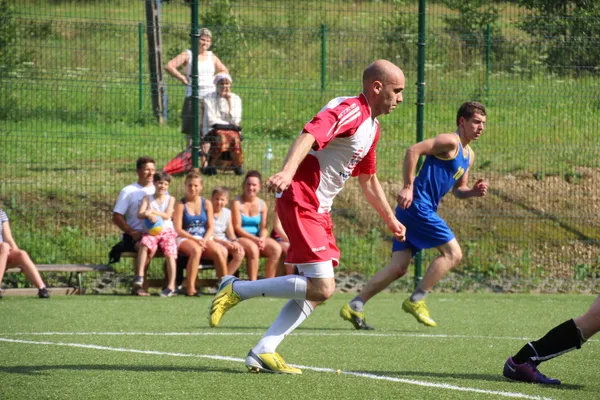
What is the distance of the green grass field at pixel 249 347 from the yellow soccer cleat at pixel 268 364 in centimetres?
8

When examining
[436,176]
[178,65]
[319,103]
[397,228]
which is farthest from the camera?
[319,103]

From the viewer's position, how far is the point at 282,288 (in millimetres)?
5688

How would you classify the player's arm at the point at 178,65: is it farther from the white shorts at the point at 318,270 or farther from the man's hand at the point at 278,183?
the man's hand at the point at 278,183

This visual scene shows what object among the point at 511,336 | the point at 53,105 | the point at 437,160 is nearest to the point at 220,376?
the point at 511,336

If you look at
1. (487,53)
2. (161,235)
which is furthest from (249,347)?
(487,53)

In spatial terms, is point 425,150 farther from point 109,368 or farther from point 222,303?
point 109,368

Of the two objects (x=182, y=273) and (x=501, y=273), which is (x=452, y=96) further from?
(x=182, y=273)

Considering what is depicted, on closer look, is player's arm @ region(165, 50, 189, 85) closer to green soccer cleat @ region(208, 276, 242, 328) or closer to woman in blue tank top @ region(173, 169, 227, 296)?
woman in blue tank top @ region(173, 169, 227, 296)

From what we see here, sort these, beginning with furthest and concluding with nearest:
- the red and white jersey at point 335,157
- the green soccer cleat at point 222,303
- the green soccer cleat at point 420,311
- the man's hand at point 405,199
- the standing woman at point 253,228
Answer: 1. the standing woman at point 253,228
2. the green soccer cleat at point 420,311
3. the man's hand at point 405,199
4. the green soccer cleat at point 222,303
5. the red and white jersey at point 335,157

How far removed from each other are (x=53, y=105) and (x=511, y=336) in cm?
666

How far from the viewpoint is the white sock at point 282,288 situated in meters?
5.67

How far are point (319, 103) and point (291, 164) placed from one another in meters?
8.31

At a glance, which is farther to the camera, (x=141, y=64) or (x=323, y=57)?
(x=323, y=57)

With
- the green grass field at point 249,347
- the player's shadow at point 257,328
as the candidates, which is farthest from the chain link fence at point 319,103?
the player's shadow at point 257,328
